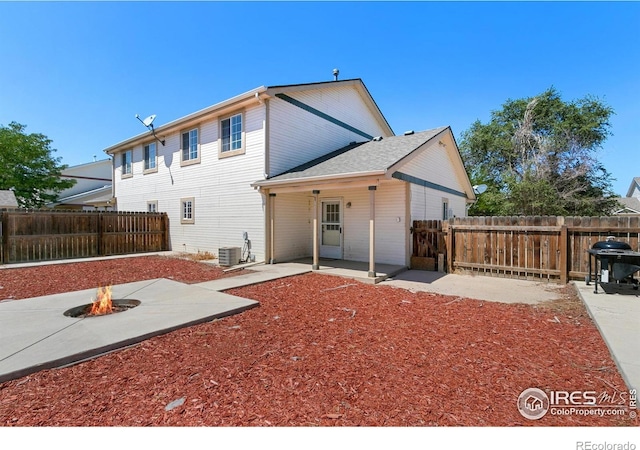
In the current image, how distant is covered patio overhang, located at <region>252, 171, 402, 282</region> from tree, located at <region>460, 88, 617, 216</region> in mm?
15338

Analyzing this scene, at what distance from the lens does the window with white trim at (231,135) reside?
11.1 metres

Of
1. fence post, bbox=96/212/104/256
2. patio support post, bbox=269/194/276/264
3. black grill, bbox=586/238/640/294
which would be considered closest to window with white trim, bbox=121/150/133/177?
fence post, bbox=96/212/104/256

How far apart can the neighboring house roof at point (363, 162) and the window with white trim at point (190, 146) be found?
14.9 ft

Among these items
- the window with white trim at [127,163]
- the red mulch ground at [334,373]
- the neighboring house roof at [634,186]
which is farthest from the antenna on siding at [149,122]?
the neighboring house roof at [634,186]

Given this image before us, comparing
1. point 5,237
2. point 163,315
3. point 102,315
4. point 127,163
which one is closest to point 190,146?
point 127,163

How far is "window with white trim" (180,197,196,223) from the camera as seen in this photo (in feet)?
43.9

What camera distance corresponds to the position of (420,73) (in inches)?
505

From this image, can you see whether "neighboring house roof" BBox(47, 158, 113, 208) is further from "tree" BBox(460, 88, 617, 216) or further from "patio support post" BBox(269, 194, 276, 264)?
"tree" BBox(460, 88, 617, 216)

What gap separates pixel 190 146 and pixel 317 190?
772 centimetres

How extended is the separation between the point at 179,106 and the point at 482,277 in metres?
16.2

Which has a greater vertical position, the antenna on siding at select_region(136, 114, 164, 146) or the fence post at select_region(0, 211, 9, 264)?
the antenna on siding at select_region(136, 114, 164, 146)

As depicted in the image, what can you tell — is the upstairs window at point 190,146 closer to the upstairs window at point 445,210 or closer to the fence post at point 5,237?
the fence post at point 5,237

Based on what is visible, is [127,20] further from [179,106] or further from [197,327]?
[197,327]
